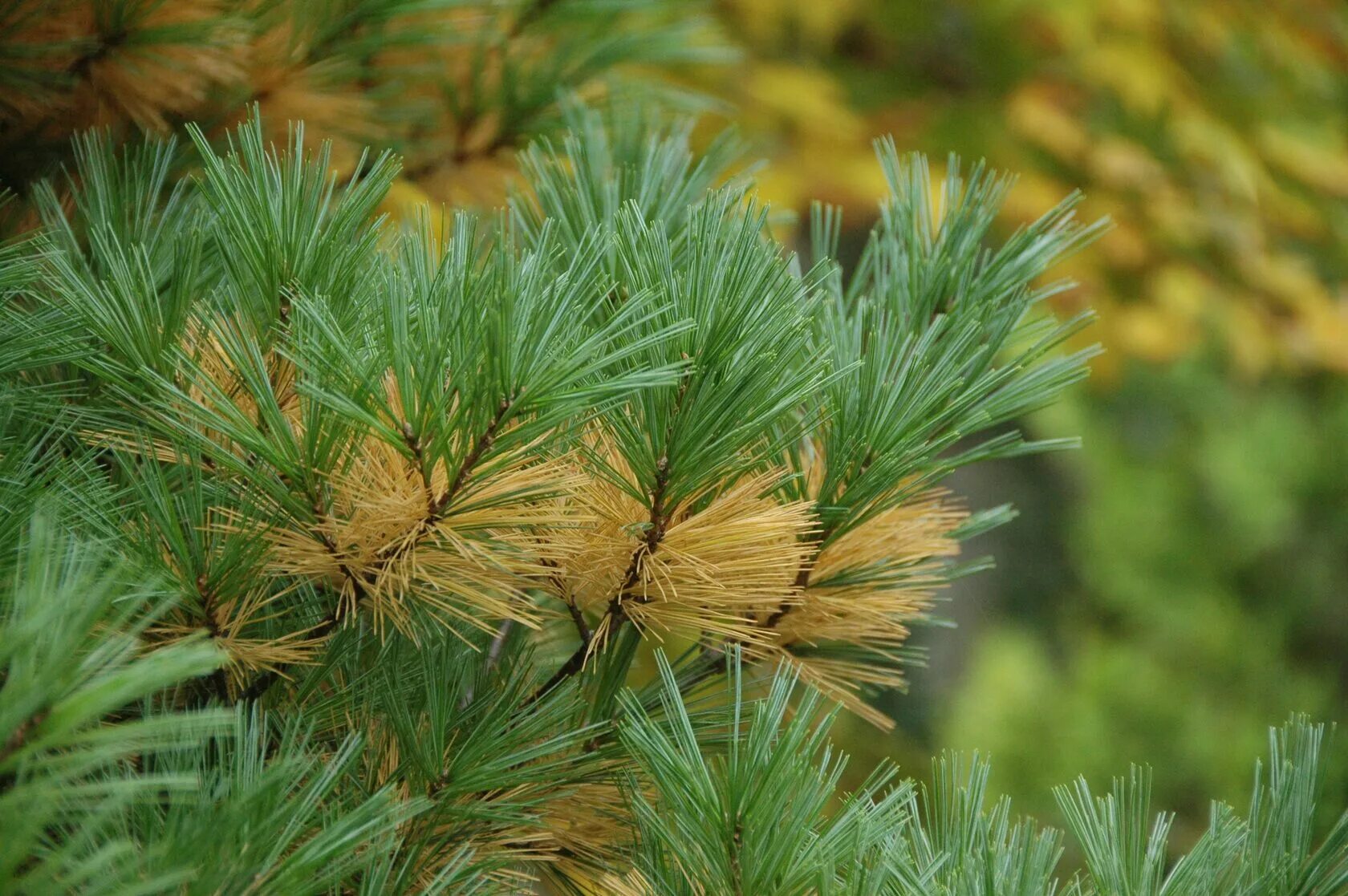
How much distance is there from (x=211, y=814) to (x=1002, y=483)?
9.30 feet

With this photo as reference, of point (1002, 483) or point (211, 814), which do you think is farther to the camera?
point (1002, 483)

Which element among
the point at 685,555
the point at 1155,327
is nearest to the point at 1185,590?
the point at 1155,327

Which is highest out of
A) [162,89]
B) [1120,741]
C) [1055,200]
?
[1055,200]

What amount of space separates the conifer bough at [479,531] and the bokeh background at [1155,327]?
824 millimetres

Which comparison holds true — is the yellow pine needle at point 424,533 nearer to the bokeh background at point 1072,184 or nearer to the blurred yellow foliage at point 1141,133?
the bokeh background at point 1072,184

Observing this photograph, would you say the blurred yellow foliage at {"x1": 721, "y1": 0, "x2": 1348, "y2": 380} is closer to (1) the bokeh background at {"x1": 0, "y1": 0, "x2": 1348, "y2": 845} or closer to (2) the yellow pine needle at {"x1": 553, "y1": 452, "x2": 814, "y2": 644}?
(1) the bokeh background at {"x1": 0, "y1": 0, "x2": 1348, "y2": 845}

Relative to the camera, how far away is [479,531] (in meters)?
0.43

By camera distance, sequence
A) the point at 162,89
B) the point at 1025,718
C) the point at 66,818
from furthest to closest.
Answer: the point at 1025,718 → the point at 162,89 → the point at 66,818

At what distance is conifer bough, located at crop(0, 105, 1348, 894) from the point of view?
0.40m

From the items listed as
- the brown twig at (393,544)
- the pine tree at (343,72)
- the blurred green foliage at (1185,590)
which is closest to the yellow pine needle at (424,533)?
the brown twig at (393,544)

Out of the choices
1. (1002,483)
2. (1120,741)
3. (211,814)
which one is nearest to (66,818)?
(211,814)

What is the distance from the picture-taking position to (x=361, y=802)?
46 centimetres

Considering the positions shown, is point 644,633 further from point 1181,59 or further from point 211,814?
point 1181,59

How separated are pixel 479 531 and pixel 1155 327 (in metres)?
1.30
